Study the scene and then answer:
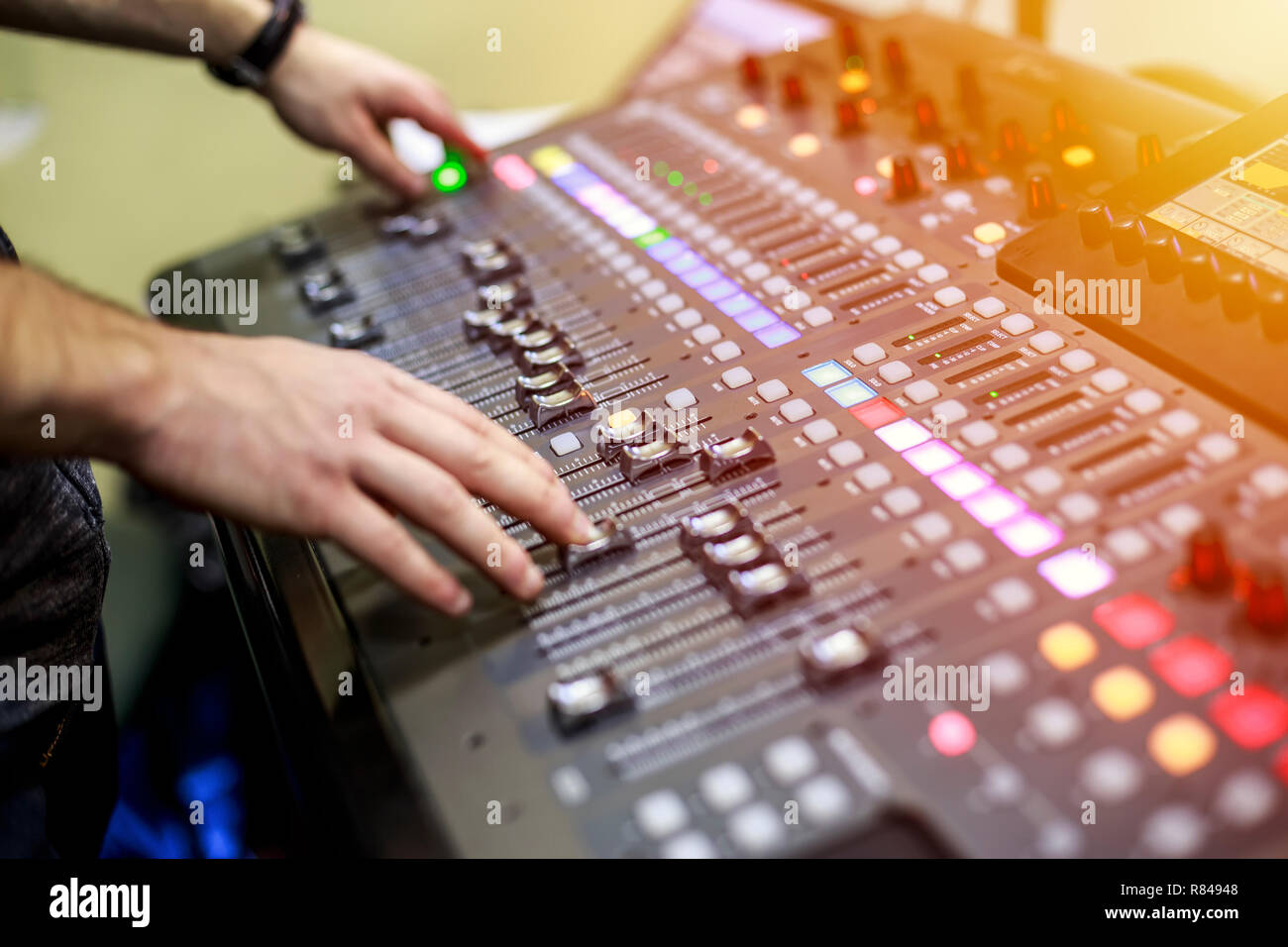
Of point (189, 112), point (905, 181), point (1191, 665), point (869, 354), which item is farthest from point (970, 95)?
point (189, 112)

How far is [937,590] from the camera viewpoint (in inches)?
27.0

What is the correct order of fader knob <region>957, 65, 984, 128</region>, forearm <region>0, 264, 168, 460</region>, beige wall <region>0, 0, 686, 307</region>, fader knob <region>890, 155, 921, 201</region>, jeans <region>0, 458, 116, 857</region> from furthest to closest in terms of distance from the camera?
beige wall <region>0, 0, 686, 307</region>, fader knob <region>957, 65, 984, 128</region>, fader knob <region>890, 155, 921, 201</region>, jeans <region>0, 458, 116, 857</region>, forearm <region>0, 264, 168, 460</region>

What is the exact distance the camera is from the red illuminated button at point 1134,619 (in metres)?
0.62

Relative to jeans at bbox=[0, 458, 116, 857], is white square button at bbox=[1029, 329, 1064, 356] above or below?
above

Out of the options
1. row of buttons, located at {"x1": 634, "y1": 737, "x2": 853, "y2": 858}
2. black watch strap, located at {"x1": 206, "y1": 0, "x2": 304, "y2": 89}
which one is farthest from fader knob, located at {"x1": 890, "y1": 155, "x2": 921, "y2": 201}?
black watch strap, located at {"x1": 206, "y1": 0, "x2": 304, "y2": 89}

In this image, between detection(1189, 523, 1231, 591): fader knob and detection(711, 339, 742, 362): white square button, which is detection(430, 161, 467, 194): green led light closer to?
detection(711, 339, 742, 362): white square button

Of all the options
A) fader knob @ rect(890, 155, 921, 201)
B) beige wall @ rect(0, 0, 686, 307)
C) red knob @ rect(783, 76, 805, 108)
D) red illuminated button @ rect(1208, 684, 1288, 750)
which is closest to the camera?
red illuminated button @ rect(1208, 684, 1288, 750)

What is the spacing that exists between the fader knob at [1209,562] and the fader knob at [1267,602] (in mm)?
20

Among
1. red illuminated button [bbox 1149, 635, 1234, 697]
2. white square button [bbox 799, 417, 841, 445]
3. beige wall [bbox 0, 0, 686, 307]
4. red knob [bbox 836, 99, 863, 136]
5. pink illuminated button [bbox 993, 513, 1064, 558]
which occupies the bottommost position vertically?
beige wall [bbox 0, 0, 686, 307]

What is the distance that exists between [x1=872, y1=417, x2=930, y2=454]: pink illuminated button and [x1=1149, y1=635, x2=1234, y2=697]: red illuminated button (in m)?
0.24

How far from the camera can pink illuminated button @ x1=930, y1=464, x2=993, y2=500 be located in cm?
75

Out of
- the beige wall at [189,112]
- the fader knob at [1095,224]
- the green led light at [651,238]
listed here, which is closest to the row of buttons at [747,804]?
the fader knob at [1095,224]

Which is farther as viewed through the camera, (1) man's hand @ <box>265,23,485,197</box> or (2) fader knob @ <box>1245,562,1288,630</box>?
(1) man's hand @ <box>265,23,485,197</box>

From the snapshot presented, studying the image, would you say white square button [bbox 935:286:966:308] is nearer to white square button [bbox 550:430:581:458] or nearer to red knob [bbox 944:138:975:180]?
red knob [bbox 944:138:975:180]
